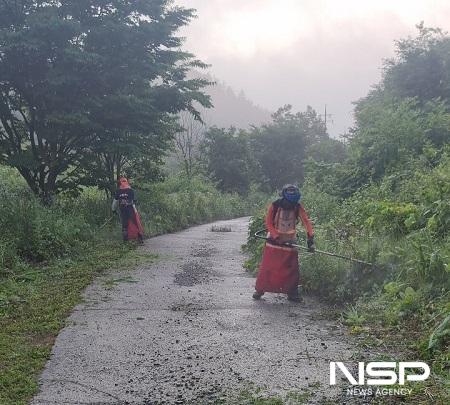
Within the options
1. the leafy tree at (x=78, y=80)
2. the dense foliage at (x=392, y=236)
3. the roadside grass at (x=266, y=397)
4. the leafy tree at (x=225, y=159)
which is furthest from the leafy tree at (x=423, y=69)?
the leafy tree at (x=225, y=159)

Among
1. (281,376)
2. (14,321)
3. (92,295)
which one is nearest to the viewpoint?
(281,376)

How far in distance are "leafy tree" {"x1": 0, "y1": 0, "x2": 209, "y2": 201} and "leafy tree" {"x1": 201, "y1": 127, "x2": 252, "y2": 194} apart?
27492 millimetres

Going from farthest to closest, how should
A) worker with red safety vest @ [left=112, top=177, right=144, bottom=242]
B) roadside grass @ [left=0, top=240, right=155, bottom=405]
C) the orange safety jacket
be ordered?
worker with red safety vest @ [left=112, top=177, right=144, bottom=242], the orange safety jacket, roadside grass @ [left=0, top=240, right=155, bottom=405]

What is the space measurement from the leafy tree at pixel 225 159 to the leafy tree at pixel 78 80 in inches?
1082

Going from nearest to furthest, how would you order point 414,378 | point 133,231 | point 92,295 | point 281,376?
1. point 414,378
2. point 281,376
3. point 92,295
4. point 133,231

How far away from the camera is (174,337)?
5938 millimetres

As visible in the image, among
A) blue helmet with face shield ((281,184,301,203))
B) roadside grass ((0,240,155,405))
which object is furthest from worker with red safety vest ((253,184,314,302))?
roadside grass ((0,240,155,405))

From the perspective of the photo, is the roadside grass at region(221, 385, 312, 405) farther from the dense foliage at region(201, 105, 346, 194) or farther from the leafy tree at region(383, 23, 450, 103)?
the dense foliage at region(201, 105, 346, 194)

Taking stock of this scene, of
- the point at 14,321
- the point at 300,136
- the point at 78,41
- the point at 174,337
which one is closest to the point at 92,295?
the point at 14,321

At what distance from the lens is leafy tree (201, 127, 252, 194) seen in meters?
44.8

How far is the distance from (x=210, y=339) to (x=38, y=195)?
1067cm

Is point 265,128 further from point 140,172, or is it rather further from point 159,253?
point 159,253

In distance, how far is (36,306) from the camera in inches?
279

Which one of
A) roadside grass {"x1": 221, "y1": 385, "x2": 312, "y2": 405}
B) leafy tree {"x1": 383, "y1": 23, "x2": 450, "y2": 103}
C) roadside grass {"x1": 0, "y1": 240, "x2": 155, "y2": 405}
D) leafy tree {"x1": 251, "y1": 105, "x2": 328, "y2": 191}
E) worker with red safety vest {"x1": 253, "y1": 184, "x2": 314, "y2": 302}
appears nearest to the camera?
roadside grass {"x1": 221, "y1": 385, "x2": 312, "y2": 405}
